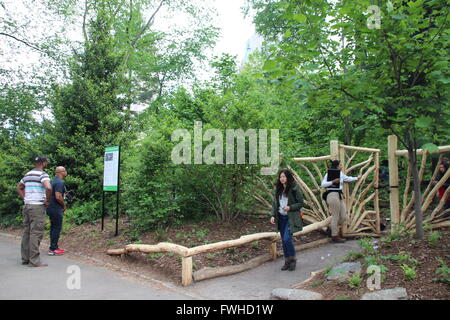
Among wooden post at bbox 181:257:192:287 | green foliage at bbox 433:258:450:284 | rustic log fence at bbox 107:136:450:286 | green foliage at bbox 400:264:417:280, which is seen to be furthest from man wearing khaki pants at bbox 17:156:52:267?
green foliage at bbox 433:258:450:284

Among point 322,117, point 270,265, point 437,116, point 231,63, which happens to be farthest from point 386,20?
point 231,63

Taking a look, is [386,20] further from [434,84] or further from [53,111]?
[53,111]

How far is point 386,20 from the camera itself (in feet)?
15.2

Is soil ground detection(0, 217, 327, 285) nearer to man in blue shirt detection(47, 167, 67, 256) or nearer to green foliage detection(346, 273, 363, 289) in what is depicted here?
man in blue shirt detection(47, 167, 67, 256)

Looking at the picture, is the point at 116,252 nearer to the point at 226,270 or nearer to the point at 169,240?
the point at 169,240

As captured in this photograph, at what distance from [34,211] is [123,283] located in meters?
2.58

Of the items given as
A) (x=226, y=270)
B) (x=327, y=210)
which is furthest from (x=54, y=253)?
(x=327, y=210)

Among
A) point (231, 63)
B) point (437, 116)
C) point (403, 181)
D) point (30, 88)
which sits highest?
point (30, 88)

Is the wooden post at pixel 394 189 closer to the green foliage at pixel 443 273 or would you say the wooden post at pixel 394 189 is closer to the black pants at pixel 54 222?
the green foliage at pixel 443 273

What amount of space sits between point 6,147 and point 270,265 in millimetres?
17135

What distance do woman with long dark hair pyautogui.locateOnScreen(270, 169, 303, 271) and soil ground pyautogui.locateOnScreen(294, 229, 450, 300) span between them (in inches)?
40.6

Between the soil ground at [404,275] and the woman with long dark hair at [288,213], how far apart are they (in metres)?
1.03

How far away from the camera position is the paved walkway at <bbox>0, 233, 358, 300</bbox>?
528cm

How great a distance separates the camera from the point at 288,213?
663 cm
